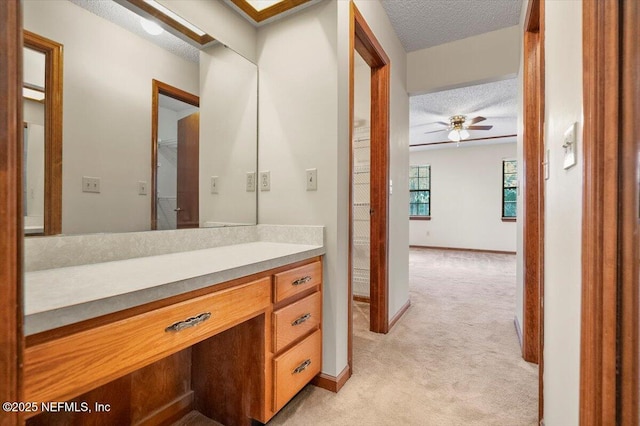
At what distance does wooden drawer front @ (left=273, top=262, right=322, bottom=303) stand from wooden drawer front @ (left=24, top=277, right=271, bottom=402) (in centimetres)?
27

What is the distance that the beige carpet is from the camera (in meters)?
1.45

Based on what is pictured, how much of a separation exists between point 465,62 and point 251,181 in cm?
244

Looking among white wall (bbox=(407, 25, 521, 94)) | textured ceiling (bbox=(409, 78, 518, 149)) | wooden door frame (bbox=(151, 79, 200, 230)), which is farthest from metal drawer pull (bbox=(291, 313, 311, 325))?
textured ceiling (bbox=(409, 78, 518, 149))

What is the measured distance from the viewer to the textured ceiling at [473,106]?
3.92m

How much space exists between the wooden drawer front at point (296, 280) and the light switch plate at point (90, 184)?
0.82m

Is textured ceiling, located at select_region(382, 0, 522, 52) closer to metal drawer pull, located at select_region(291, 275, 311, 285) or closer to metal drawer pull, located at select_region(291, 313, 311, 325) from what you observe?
metal drawer pull, located at select_region(291, 275, 311, 285)

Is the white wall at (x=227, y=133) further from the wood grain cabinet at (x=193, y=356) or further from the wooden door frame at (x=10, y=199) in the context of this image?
the wooden door frame at (x=10, y=199)

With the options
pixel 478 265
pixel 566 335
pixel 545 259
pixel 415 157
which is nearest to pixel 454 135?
pixel 478 265

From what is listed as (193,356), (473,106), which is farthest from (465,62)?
(193,356)

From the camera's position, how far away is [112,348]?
765 mm

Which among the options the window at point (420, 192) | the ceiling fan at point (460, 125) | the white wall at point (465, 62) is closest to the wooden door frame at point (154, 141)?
the white wall at point (465, 62)

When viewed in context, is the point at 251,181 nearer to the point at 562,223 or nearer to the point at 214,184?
the point at 214,184

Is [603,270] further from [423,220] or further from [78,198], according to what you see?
[423,220]

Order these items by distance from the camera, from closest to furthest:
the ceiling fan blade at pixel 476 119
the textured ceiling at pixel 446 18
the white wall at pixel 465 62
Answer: the textured ceiling at pixel 446 18 → the white wall at pixel 465 62 → the ceiling fan blade at pixel 476 119
